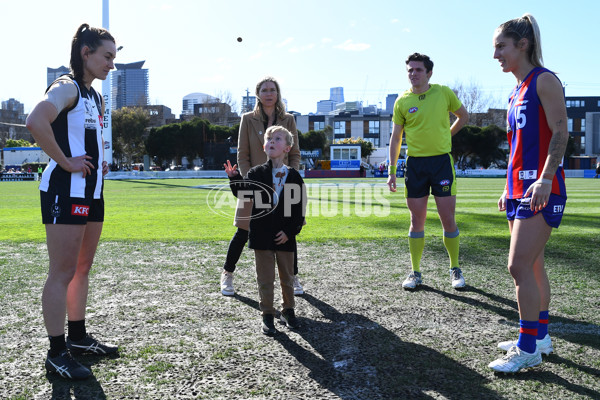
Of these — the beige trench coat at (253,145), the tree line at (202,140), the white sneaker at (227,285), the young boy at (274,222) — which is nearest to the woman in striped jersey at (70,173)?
the young boy at (274,222)

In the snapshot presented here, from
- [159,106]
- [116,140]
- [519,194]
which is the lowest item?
[519,194]

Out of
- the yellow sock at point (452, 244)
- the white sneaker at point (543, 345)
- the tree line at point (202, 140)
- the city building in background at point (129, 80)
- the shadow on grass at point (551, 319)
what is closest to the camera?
the white sneaker at point (543, 345)

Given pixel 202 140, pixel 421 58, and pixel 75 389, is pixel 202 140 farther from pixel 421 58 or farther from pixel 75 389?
pixel 75 389

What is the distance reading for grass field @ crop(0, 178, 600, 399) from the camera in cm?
257

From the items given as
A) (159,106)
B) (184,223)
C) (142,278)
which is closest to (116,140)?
(159,106)

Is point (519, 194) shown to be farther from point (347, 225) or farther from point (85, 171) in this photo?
point (347, 225)

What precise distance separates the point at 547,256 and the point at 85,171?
534 cm

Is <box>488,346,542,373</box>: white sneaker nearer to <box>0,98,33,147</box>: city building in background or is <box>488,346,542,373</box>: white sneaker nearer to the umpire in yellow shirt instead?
the umpire in yellow shirt

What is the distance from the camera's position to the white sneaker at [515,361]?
2.72 metres

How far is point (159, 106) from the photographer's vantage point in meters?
108

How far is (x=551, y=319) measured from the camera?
12.0 ft

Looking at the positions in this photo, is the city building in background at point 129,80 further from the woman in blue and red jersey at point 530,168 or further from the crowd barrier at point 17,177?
the woman in blue and red jersey at point 530,168

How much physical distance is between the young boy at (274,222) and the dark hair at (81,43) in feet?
4.32

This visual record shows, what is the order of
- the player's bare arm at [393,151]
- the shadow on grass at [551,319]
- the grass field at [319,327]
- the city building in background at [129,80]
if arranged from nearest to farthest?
the grass field at [319,327]
the shadow on grass at [551,319]
the player's bare arm at [393,151]
the city building in background at [129,80]
